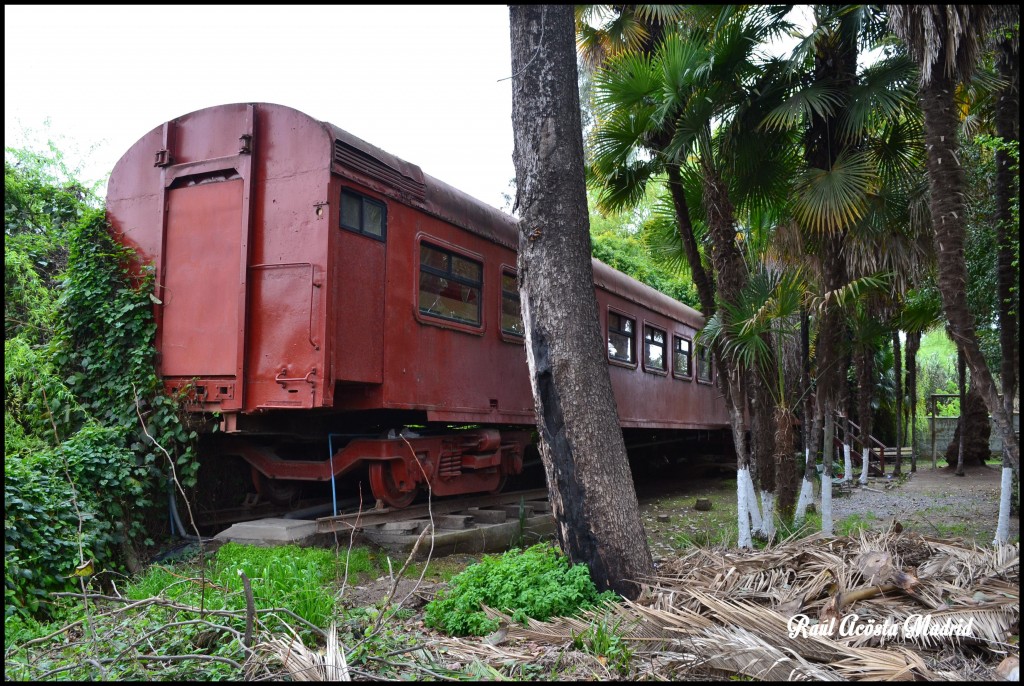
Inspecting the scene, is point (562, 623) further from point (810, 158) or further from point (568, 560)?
point (810, 158)

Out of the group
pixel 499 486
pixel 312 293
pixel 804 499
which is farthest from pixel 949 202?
pixel 499 486

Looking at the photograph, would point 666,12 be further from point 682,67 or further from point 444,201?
point 444,201

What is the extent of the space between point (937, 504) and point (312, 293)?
9761mm

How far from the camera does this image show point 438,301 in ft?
26.4

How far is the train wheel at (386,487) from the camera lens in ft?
25.1

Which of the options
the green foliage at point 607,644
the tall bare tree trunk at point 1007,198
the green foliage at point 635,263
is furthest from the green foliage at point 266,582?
the green foliage at point 635,263

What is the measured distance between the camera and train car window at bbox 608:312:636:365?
11.5 m

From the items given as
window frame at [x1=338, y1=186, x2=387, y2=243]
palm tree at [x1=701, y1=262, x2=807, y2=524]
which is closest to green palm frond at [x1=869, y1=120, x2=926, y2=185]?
palm tree at [x1=701, y1=262, x2=807, y2=524]

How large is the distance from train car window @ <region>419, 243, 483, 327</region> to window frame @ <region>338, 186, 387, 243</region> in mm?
655

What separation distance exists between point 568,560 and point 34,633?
3.40 meters

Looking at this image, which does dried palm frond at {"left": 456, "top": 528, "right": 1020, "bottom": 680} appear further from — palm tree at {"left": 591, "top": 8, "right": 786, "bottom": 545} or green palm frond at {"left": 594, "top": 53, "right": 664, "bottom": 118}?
green palm frond at {"left": 594, "top": 53, "right": 664, "bottom": 118}

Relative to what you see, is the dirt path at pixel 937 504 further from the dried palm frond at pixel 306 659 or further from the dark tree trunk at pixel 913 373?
the dried palm frond at pixel 306 659

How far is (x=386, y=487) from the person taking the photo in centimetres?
772
